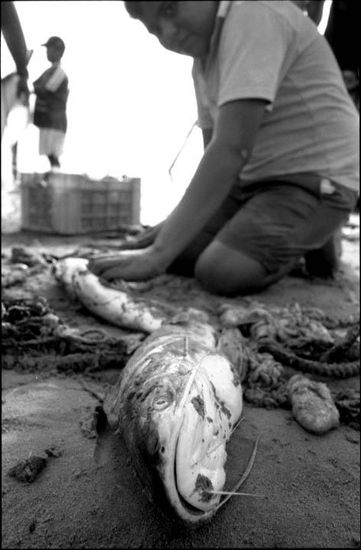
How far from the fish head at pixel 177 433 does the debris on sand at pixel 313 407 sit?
30 centimetres

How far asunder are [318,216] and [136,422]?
200 centimetres

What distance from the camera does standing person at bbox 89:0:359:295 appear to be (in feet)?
Answer: 5.79

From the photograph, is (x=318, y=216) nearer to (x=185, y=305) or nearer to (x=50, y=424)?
(x=185, y=305)

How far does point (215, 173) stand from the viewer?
1.78 m

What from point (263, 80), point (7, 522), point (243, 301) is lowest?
point (243, 301)

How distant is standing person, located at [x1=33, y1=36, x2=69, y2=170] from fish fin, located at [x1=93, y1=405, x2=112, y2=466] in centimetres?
85

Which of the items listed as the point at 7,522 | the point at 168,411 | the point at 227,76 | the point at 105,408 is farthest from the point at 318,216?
the point at 7,522

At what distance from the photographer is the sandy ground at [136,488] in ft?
2.22

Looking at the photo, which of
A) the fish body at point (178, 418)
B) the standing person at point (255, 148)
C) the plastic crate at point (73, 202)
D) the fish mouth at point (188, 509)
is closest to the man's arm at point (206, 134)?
the standing person at point (255, 148)

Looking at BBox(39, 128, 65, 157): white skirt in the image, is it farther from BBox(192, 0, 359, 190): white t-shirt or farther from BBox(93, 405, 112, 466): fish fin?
BBox(93, 405, 112, 466): fish fin

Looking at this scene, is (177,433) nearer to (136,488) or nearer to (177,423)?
(177,423)

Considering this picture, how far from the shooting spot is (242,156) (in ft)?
5.91

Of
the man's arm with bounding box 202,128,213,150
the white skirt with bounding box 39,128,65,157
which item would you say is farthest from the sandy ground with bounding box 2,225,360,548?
the white skirt with bounding box 39,128,65,157

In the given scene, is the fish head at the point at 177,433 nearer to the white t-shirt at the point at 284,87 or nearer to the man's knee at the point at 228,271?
the white t-shirt at the point at 284,87
